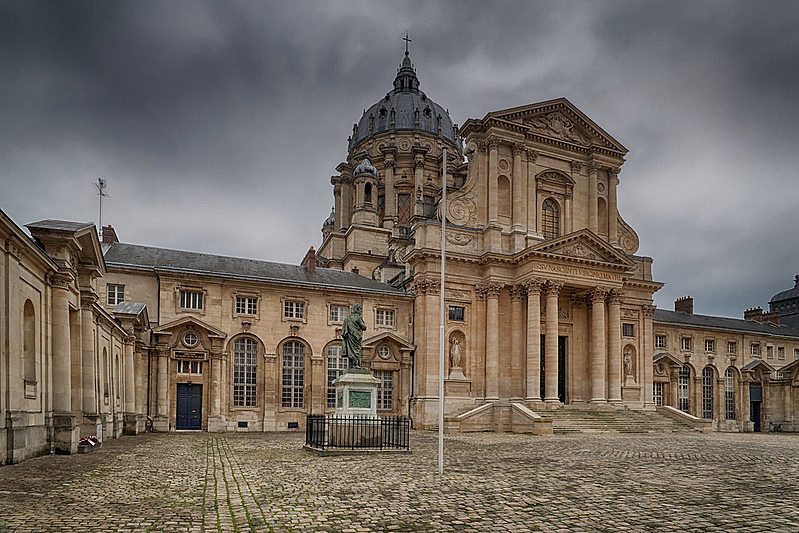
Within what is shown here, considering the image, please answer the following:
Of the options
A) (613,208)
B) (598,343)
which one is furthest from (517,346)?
(613,208)

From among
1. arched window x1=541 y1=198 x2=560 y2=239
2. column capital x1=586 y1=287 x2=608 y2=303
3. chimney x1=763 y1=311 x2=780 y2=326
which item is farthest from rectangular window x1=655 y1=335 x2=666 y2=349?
chimney x1=763 y1=311 x2=780 y2=326

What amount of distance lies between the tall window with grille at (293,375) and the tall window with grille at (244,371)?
6.13 feet

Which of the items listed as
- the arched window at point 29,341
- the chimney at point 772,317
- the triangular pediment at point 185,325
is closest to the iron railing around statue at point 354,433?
the arched window at point 29,341

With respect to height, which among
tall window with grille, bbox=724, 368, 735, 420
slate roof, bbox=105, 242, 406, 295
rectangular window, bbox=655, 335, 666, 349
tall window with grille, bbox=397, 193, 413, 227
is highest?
tall window with grille, bbox=397, 193, 413, 227

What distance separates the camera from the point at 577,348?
151ft

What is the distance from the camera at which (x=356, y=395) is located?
947 inches

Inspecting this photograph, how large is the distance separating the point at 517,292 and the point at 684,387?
21.3 meters

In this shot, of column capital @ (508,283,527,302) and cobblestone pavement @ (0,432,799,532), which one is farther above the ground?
column capital @ (508,283,527,302)

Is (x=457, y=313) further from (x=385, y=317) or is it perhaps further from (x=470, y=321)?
(x=385, y=317)

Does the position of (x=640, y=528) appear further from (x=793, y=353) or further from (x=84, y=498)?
(x=793, y=353)

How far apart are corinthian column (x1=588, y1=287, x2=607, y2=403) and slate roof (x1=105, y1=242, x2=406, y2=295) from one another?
1326 cm

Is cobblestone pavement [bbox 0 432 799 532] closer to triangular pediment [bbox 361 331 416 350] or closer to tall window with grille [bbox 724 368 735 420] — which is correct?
triangular pediment [bbox 361 331 416 350]

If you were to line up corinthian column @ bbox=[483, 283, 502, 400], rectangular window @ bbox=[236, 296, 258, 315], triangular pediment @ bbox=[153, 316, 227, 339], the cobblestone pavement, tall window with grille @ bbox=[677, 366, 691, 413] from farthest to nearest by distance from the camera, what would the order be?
1. tall window with grille @ bbox=[677, 366, 691, 413]
2. corinthian column @ bbox=[483, 283, 502, 400]
3. rectangular window @ bbox=[236, 296, 258, 315]
4. triangular pediment @ bbox=[153, 316, 227, 339]
5. the cobblestone pavement

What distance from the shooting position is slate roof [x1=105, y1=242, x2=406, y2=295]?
38281 mm
